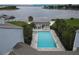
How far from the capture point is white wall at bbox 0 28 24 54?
79.1 inches

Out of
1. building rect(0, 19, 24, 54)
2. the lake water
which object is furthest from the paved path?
the lake water

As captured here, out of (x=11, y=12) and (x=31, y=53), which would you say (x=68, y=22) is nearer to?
(x=31, y=53)

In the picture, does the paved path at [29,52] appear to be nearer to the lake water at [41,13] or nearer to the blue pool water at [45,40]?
the blue pool water at [45,40]

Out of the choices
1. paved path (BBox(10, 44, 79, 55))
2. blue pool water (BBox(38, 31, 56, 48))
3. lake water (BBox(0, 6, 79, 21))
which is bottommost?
paved path (BBox(10, 44, 79, 55))

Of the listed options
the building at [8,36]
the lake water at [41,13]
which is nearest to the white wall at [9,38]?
the building at [8,36]

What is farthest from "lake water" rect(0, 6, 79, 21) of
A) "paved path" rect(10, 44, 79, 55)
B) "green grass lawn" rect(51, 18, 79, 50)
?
"paved path" rect(10, 44, 79, 55)

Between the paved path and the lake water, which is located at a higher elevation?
the lake water

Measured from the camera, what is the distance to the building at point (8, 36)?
2.01 m

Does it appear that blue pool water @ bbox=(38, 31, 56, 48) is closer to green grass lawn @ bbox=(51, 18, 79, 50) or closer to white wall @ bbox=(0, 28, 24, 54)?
green grass lawn @ bbox=(51, 18, 79, 50)

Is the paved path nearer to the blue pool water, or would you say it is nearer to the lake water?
the blue pool water

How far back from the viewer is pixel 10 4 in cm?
199

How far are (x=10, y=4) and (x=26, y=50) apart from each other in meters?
0.57
